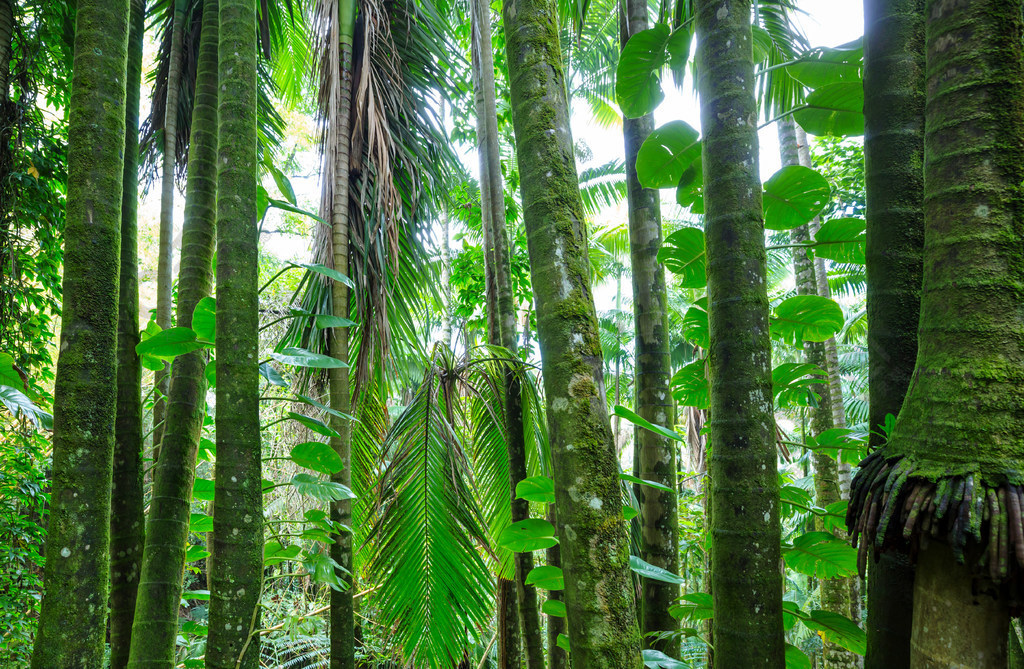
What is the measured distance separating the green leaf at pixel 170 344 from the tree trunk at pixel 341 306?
1179mm

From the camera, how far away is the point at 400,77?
4305 millimetres

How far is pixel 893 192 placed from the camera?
143cm

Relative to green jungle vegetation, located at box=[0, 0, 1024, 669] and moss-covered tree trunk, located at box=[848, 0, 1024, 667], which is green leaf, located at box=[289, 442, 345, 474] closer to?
green jungle vegetation, located at box=[0, 0, 1024, 669]

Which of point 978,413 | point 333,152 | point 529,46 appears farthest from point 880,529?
point 333,152

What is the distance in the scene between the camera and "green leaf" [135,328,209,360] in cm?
171

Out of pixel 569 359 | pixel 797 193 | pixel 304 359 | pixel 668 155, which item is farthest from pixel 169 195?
pixel 797 193

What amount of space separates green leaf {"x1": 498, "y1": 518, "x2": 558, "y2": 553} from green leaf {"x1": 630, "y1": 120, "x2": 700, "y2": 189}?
1.19 m

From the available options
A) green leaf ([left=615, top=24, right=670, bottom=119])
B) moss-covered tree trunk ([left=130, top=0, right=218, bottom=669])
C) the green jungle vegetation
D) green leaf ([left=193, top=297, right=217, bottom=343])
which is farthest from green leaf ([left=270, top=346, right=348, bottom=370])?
green leaf ([left=615, top=24, right=670, bottom=119])

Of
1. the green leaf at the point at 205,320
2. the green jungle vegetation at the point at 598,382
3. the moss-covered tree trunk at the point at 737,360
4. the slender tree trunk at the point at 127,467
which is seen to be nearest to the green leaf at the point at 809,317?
the green jungle vegetation at the point at 598,382

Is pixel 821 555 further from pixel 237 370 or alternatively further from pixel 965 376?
pixel 237 370

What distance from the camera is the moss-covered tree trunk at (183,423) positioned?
1767mm

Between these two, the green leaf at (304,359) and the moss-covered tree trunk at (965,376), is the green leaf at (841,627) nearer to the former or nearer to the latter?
the moss-covered tree trunk at (965,376)

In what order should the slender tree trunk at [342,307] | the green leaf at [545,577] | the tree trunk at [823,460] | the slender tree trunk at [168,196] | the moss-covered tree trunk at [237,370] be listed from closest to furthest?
1. the moss-covered tree trunk at [237,370]
2. the green leaf at [545,577]
3. the slender tree trunk at [342,307]
4. the slender tree trunk at [168,196]
5. the tree trunk at [823,460]

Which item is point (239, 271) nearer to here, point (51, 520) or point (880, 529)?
point (51, 520)
